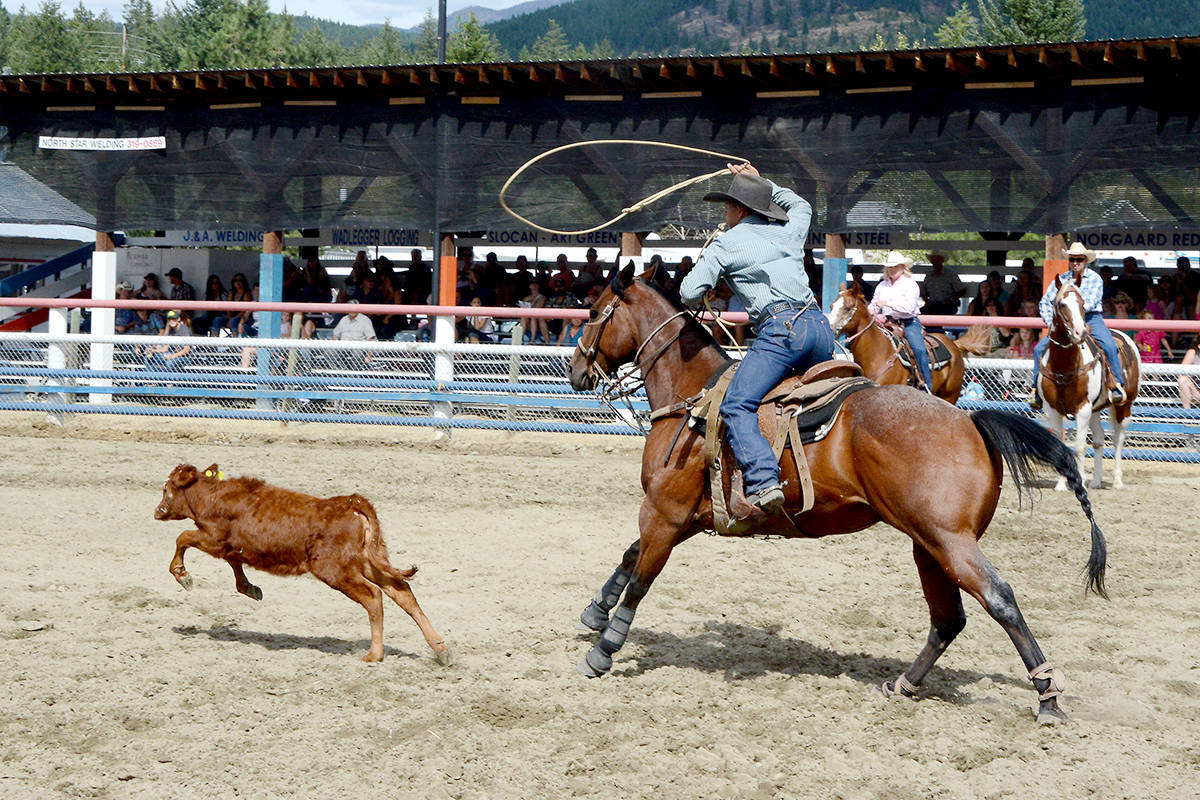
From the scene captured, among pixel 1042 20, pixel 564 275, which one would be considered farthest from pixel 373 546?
pixel 1042 20

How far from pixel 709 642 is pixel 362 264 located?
1496cm

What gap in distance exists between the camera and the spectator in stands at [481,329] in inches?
623

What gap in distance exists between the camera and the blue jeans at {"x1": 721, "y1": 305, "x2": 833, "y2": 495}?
18.6 ft

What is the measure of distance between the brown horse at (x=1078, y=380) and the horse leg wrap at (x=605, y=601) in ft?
21.5

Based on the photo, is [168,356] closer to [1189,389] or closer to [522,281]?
[522,281]

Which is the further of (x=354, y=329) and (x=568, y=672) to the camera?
(x=354, y=329)

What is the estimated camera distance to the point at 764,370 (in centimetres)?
584

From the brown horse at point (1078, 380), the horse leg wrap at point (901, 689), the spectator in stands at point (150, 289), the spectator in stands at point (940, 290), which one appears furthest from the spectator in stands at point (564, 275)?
the horse leg wrap at point (901, 689)

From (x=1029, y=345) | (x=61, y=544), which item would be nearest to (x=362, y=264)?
(x=1029, y=345)

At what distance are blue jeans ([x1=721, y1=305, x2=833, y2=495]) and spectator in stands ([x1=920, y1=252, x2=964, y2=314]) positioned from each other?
39.9ft

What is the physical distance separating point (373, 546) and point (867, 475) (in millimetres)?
2426

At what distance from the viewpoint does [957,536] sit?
519 centimetres

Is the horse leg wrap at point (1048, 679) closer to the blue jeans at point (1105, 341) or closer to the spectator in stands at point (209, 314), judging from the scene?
the blue jeans at point (1105, 341)

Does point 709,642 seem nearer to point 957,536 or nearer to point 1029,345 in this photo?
point 957,536
